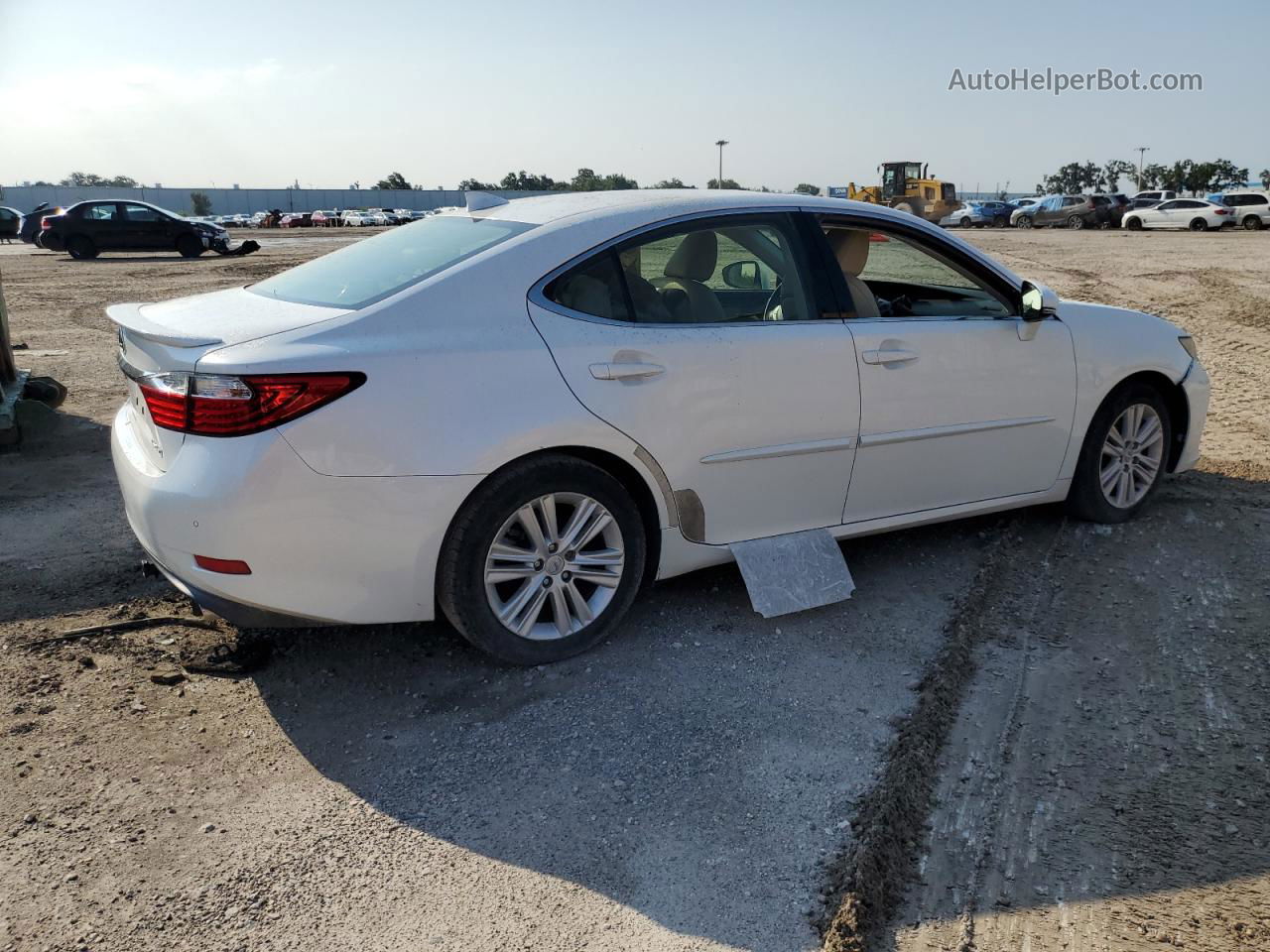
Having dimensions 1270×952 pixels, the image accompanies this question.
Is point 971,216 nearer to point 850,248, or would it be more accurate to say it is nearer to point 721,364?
point 850,248

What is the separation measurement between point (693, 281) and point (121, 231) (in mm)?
27712

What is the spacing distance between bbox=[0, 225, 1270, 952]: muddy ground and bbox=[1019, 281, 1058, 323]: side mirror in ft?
3.65

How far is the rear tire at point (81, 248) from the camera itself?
89.6ft

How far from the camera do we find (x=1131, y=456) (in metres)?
5.35

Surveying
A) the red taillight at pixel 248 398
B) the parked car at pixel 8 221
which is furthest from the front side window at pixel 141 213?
the red taillight at pixel 248 398

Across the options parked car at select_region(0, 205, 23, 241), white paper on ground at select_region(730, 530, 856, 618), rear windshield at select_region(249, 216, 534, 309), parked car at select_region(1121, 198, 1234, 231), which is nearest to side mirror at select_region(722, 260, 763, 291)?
rear windshield at select_region(249, 216, 534, 309)

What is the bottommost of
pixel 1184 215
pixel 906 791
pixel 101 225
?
pixel 906 791

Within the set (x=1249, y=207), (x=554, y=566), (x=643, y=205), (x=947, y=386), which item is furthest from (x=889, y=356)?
(x=1249, y=207)

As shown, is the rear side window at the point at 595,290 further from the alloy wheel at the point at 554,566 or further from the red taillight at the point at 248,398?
the red taillight at the point at 248,398

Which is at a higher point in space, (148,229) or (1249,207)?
(1249,207)

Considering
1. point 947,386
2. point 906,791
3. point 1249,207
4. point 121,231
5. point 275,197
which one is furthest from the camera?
point 275,197

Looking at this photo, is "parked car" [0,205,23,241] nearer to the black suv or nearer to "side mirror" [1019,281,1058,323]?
the black suv

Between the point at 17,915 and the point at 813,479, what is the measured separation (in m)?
2.97

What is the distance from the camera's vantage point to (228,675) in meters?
3.79
